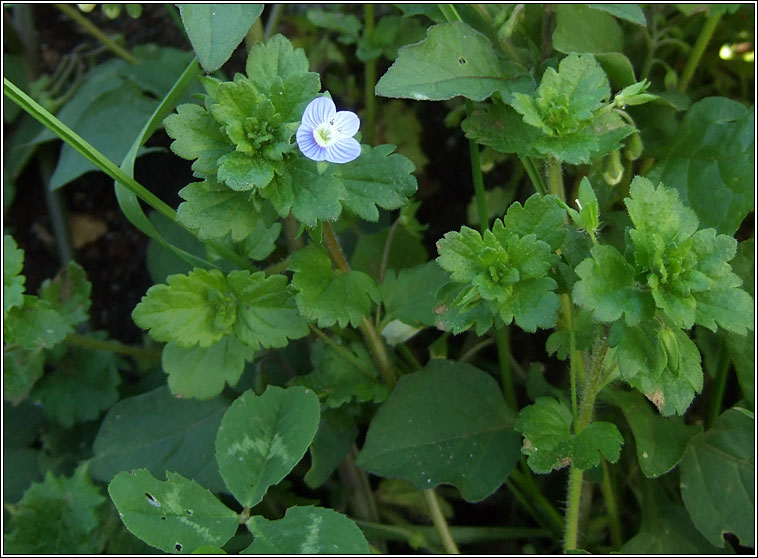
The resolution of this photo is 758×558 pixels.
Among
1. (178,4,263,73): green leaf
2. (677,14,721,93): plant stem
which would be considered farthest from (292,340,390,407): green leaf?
(677,14,721,93): plant stem

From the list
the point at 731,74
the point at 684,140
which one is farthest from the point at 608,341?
the point at 731,74

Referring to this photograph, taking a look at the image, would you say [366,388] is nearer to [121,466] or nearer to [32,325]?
[121,466]

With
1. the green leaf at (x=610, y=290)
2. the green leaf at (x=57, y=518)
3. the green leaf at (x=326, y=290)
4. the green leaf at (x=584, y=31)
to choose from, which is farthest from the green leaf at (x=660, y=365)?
the green leaf at (x=57, y=518)

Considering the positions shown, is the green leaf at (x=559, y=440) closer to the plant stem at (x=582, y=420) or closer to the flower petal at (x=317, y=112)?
the plant stem at (x=582, y=420)

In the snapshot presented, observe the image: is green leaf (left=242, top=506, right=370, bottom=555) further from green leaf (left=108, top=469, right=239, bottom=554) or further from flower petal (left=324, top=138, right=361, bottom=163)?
flower petal (left=324, top=138, right=361, bottom=163)

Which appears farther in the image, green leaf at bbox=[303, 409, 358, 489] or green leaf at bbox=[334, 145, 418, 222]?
green leaf at bbox=[303, 409, 358, 489]
